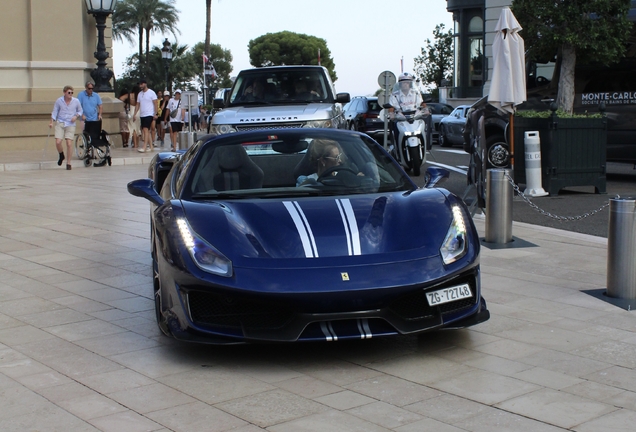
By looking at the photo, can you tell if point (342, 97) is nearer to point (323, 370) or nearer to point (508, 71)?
point (508, 71)

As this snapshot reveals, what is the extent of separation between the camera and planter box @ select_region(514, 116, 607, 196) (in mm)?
13109

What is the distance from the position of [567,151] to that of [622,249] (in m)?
7.08

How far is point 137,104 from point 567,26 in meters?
11.6

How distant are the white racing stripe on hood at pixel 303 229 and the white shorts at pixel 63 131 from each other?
1517 cm

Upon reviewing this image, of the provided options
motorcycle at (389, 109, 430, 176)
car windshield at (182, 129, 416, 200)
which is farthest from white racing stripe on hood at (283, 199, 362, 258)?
motorcycle at (389, 109, 430, 176)

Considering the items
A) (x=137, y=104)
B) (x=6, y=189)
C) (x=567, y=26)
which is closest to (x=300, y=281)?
(x=6, y=189)

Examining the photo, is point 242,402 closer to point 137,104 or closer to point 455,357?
point 455,357

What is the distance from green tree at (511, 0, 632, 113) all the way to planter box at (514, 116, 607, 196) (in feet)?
12.0

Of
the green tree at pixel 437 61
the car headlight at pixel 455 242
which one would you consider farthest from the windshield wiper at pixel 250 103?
A: the green tree at pixel 437 61

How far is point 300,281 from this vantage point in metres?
4.80

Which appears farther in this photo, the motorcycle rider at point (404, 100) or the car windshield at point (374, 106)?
the car windshield at point (374, 106)

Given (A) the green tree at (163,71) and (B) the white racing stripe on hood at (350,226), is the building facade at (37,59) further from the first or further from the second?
(A) the green tree at (163,71)

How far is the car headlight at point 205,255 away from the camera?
4945 mm

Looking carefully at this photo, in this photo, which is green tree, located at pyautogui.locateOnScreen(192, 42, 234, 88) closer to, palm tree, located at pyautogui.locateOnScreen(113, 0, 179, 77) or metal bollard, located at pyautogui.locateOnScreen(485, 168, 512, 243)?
palm tree, located at pyautogui.locateOnScreen(113, 0, 179, 77)
